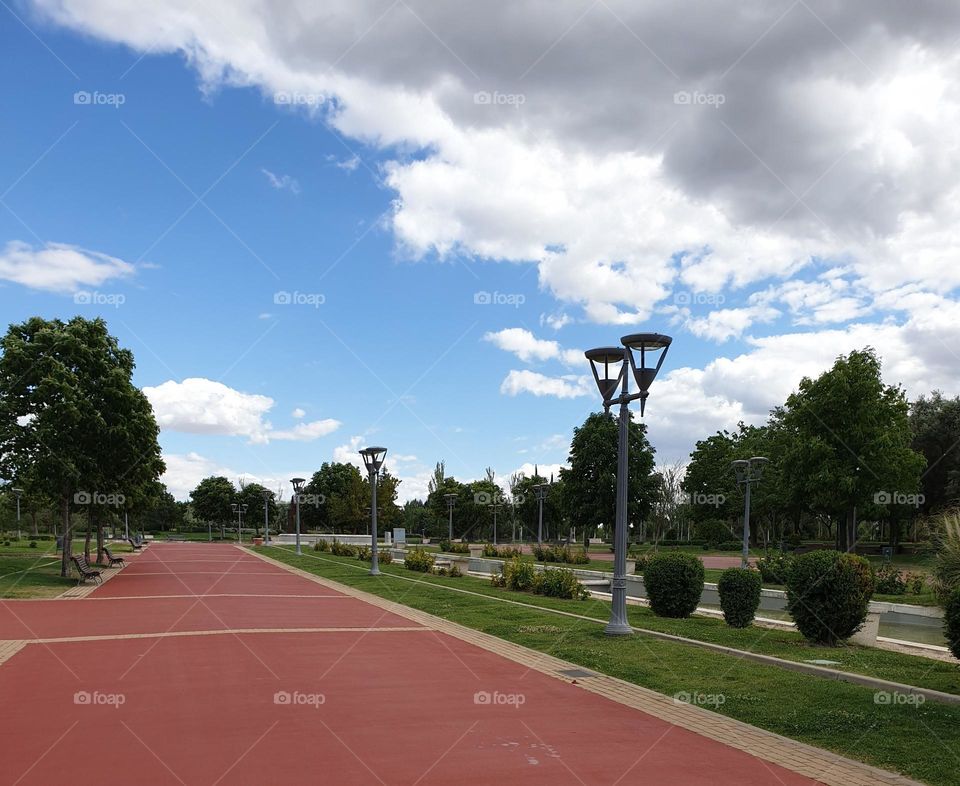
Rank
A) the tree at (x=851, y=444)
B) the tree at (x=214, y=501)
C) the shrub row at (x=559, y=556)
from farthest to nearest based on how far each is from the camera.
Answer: the tree at (x=214, y=501) < the tree at (x=851, y=444) < the shrub row at (x=559, y=556)

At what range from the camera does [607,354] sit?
14.0 meters

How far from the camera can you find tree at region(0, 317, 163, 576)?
23.8 meters

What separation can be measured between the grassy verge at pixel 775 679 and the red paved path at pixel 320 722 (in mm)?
984

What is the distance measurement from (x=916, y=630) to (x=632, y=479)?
1412 inches

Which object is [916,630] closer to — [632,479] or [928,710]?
[928,710]

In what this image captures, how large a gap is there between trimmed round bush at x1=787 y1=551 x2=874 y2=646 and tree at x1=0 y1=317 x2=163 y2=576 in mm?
20608

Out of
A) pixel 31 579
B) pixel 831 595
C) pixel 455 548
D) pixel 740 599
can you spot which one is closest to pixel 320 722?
pixel 831 595

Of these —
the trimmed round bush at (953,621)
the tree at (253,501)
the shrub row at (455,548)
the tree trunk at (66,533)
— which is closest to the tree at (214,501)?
the tree at (253,501)

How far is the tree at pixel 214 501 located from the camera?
101 meters

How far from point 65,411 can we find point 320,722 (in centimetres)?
1932

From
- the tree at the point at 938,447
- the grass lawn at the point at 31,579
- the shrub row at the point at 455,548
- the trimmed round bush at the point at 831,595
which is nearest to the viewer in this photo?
the trimmed round bush at the point at 831,595

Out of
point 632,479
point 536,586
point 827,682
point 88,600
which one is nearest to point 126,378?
point 88,600

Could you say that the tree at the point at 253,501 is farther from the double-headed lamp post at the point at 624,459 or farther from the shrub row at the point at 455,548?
the double-headed lamp post at the point at 624,459

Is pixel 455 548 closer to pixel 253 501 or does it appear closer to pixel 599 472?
pixel 599 472
